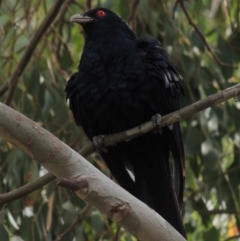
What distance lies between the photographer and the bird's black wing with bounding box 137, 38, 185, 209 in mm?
3590

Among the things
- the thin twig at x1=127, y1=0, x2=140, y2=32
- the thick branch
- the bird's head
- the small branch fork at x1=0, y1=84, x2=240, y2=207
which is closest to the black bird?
the bird's head

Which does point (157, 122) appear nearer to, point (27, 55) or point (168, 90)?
point (168, 90)

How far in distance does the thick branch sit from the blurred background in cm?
123

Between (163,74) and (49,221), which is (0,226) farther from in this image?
(163,74)

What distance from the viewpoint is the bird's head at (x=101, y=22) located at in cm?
407

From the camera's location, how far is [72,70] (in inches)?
189

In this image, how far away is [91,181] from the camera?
2.54 m

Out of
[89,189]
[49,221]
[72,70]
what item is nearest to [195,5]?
[72,70]

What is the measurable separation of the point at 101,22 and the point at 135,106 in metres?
0.69

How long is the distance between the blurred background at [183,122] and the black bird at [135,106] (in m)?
0.30

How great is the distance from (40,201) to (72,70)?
3.39ft

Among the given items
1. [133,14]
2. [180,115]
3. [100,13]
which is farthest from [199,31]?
[180,115]

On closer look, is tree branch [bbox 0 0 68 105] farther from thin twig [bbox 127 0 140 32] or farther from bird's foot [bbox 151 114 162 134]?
bird's foot [bbox 151 114 162 134]

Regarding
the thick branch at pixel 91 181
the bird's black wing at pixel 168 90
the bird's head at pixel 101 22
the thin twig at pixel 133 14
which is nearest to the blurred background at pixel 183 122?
the thin twig at pixel 133 14
